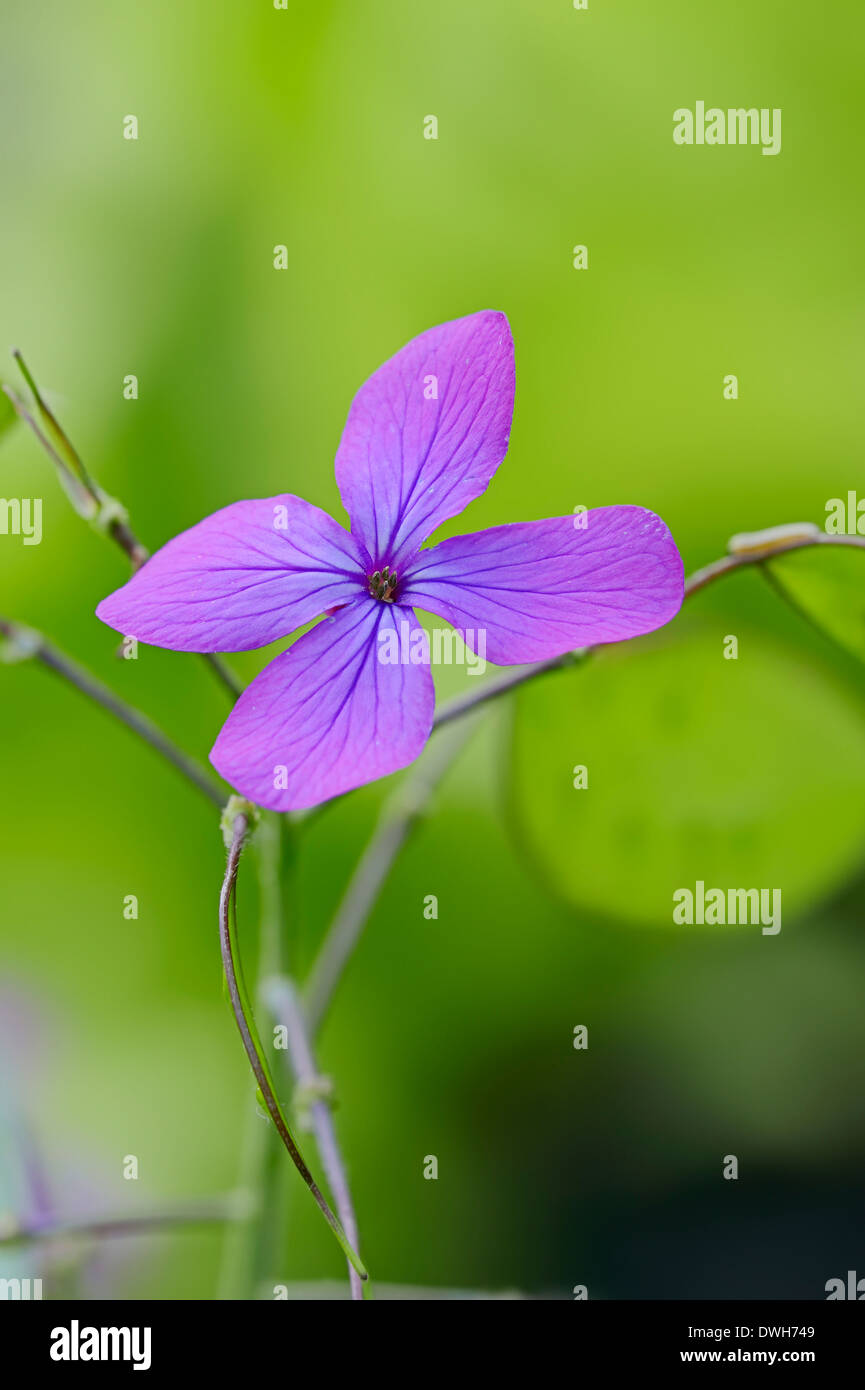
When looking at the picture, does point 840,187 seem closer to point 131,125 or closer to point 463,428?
point 131,125

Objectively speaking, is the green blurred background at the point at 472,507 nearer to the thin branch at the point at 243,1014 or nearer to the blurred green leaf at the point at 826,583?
the blurred green leaf at the point at 826,583

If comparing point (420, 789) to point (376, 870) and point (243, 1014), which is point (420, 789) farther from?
point (243, 1014)

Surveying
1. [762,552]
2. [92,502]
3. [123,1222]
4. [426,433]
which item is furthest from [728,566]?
[123,1222]

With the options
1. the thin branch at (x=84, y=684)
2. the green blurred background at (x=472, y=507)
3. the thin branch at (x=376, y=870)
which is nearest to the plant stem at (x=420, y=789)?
the thin branch at (x=376, y=870)

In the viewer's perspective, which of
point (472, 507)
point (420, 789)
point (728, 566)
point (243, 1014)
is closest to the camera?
point (243, 1014)

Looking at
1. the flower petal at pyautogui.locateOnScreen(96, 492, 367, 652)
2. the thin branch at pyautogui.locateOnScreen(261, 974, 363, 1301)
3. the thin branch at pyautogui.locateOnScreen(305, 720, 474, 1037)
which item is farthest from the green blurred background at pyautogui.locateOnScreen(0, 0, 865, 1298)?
the flower petal at pyautogui.locateOnScreen(96, 492, 367, 652)

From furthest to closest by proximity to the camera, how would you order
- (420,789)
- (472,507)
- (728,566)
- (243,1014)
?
(472,507), (420,789), (728,566), (243,1014)
